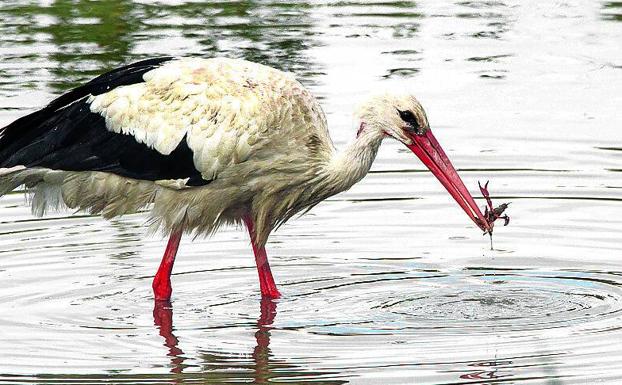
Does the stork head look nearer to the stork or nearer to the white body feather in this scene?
the stork

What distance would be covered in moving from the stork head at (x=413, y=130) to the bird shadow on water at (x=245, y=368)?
4.55 feet

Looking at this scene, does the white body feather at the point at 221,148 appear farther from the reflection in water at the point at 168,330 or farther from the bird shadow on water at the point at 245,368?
the bird shadow on water at the point at 245,368

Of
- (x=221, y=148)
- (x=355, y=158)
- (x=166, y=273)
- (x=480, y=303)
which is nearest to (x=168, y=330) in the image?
(x=166, y=273)

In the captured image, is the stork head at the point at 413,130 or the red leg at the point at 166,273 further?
the red leg at the point at 166,273

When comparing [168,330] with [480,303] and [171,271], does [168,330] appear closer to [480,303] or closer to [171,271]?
[171,271]

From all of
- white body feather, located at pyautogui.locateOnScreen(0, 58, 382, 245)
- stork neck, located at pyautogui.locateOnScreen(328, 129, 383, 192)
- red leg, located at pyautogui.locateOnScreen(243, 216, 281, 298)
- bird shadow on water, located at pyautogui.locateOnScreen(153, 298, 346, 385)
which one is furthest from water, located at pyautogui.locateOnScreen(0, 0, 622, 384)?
stork neck, located at pyautogui.locateOnScreen(328, 129, 383, 192)

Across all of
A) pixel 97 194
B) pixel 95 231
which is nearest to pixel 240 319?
pixel 97 194

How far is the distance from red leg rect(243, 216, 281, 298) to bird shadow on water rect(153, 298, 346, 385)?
765mm

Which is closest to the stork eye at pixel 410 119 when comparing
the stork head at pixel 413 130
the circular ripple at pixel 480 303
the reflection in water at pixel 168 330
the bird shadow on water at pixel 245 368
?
the stork head at pixel 413 130

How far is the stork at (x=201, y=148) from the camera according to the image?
10.3 m

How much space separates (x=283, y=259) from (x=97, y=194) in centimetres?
146

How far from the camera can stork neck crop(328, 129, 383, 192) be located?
10.4m

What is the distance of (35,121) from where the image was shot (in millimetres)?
10648

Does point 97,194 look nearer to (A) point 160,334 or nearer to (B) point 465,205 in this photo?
(A) point 160,334
